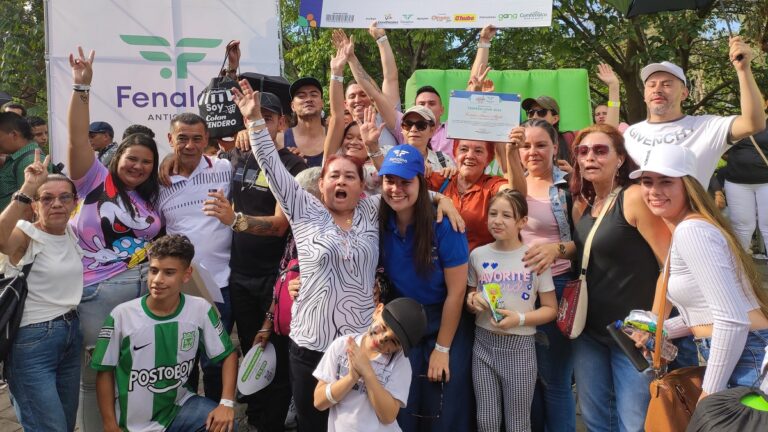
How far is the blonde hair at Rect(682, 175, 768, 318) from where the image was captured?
2059mm

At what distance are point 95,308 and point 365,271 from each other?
65.2 inches

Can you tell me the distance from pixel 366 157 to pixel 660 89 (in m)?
1.92

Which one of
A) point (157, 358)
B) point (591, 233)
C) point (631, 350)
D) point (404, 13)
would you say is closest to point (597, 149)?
point (591, 233)

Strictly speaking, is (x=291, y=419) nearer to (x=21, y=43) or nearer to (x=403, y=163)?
(x=403, y=163)

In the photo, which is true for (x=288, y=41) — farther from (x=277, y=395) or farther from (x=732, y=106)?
(x=277, y=395)

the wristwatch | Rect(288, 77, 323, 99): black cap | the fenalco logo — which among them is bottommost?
the wristwatch

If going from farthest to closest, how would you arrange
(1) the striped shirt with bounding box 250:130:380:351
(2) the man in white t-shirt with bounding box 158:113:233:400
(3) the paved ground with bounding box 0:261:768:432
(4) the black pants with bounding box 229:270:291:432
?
(3) the paved ground with bounding box 0:261:768:432 → (4) the black pants with bounding box 229:270:291:432 → (2) the man in white t-shirt with bounding box 158:113:233:400 → (1) the striped shirt with bounding box 250:130:380:351

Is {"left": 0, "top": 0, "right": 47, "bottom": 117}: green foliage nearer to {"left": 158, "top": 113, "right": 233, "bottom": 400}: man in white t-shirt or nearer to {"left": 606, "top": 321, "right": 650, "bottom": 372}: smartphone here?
{"left": 158, "top": 113, "right": 233, "bottom": 400}: man in white t-shirt

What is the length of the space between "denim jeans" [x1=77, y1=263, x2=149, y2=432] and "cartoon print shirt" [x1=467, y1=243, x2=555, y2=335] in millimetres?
1969

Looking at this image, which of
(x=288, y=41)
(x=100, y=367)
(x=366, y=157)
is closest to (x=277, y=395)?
(x=100, y=367)

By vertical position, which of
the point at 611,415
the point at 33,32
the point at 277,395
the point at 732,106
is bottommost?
the point at 277,395

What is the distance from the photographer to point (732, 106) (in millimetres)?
13141

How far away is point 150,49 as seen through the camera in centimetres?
587

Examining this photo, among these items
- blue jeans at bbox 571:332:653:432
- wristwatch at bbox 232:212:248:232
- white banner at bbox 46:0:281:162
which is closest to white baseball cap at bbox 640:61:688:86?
blue jeans at bbox 571:332:653:432
